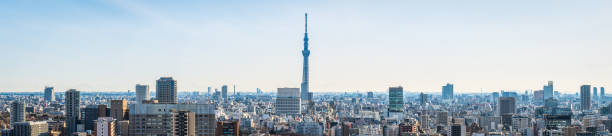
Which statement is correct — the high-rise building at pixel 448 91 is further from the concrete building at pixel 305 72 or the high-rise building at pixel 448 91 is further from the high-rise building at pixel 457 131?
the high-rise building at pixel 457 131

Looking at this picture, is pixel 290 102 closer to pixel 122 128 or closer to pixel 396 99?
pixel 396 99

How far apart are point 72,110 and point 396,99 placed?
51.0m

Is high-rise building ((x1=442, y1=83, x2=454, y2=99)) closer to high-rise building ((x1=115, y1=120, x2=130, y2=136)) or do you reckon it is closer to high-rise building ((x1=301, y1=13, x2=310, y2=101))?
high-rise building ((x1=301, y1=13, x2=310, y2=101))

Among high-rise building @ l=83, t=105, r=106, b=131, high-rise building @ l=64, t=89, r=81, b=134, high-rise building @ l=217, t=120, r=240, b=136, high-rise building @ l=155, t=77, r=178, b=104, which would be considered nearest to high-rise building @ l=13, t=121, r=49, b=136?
high-rise building @ l=64, t=89, r=81, b=134

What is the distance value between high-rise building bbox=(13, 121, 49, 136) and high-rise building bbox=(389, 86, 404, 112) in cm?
5684

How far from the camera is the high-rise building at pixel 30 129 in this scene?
164 ft

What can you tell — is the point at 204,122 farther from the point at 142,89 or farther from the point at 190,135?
the point at 142,89

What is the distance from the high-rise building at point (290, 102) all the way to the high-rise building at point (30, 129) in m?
46.6

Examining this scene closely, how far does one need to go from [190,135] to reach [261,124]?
40.2 m

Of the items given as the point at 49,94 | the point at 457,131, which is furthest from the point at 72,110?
the point at 49,94

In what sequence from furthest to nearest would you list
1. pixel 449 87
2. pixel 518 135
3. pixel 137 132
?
pixel 449 87
pixel 518 135
pixel 137 132

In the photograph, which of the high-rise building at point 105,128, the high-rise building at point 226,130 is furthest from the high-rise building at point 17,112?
the high-rise building at point 226,130

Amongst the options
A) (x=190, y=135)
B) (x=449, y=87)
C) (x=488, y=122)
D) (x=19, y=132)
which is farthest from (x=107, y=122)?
(x=449, y=87)

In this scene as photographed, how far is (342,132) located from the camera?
60.2m
